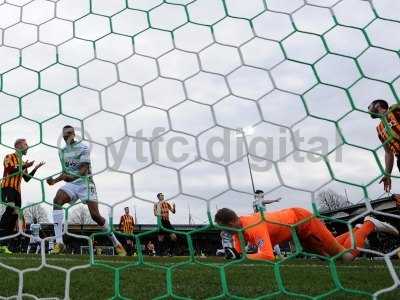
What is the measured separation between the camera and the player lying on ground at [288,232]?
282 centimetres

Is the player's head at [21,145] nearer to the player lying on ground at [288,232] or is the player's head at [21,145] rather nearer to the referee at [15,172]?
the referee at [15,172]

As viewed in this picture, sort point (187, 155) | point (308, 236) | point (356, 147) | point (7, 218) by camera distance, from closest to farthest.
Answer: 1. point (356, 147)
2. point (187, 155)
3. point (308, 236)
4. point (7, 218)

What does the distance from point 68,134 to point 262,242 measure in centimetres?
131

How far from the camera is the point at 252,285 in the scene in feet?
8.59

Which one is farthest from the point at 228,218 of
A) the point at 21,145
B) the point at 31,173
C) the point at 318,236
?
the point at 21,145

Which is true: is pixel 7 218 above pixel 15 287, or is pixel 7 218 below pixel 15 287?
above

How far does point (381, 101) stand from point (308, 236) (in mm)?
1235

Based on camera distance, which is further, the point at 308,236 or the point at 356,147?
the point at 308,236

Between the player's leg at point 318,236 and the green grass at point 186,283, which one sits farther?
the player's leg at point 318,236

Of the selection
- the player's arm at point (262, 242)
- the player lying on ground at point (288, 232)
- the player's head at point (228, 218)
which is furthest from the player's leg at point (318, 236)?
the player's head at point (228, 218)

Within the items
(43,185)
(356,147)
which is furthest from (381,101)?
(43,185)

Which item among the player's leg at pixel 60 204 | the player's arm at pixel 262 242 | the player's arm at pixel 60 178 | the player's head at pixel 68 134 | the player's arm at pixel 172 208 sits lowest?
the player's arm at pixel 262 242

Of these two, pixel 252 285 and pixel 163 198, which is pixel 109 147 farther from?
pixel 252 285

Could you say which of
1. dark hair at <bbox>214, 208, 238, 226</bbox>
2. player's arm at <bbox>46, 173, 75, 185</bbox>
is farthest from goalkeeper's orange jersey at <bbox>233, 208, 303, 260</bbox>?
player's arm at <bbox>46, 173, 75, 185</bbox>
